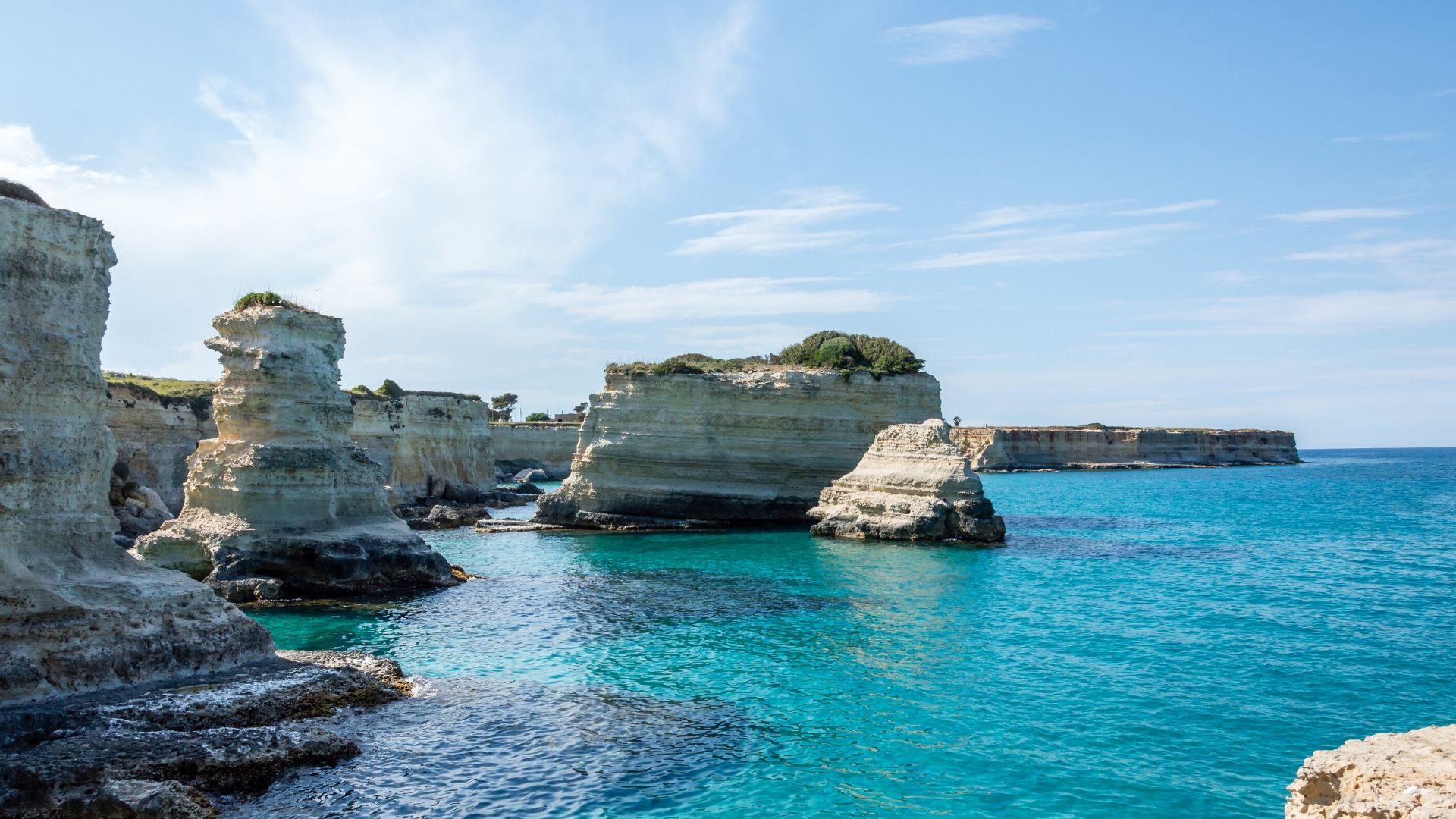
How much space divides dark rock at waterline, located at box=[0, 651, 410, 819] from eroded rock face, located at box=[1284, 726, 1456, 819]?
8414 millimetres

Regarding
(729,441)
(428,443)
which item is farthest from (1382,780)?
(428,443)

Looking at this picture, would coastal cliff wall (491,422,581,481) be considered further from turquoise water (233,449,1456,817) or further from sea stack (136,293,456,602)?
sea stack (136,293,456,602)

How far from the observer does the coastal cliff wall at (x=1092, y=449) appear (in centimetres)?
10219

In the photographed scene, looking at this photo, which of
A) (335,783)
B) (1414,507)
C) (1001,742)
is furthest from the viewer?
(1414,507)

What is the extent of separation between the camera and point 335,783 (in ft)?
30.5

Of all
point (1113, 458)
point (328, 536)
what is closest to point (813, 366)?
Result: point (328, 536)

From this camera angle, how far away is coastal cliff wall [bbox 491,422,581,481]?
80.1m

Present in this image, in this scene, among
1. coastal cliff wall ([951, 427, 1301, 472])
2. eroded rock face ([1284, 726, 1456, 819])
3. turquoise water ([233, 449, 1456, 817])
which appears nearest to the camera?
eroded rock face ([1284, 726, 1456, 819])

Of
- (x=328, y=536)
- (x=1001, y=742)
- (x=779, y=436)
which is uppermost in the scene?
(x=779, y=436)

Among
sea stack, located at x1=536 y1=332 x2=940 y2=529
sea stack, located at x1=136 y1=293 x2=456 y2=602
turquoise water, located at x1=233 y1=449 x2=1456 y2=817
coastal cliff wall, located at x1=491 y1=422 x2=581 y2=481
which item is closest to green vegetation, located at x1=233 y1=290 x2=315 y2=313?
sea stack, located at x1=136 y1=293 x2=456 y2=602

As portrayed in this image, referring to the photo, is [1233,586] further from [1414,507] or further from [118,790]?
[1414,507]

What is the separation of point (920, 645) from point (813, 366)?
82.3ft

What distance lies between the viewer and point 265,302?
73.4ft

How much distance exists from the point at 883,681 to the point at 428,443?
37.2 m
